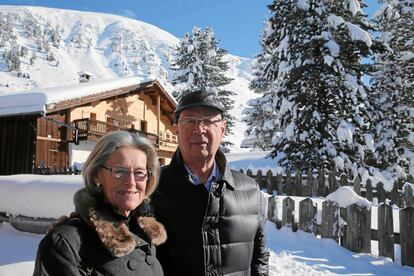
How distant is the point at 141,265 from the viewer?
1887 mm

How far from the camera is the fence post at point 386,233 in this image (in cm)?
671

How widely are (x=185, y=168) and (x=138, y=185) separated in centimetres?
48

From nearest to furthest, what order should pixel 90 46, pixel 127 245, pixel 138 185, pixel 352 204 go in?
pixel 127 245
pixel 138 185
pixel 352 204
pixel 90 46

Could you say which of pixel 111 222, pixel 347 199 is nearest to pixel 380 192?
pixel 347 199

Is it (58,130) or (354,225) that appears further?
(58,130)

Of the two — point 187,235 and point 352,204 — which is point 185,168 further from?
point 352,204

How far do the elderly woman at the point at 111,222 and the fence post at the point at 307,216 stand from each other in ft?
20.0

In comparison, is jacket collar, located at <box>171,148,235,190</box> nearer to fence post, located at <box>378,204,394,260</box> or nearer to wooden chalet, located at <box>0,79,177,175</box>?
fence post, located at <box>378,204,394,260</box>

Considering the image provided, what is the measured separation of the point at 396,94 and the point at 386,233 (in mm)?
15141

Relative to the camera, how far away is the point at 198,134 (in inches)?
94.5

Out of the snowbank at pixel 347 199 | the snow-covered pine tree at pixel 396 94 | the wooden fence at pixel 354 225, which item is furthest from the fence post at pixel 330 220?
the snow-covered pine tree at pixel 396 94

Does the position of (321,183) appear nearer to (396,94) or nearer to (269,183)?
(269,183)

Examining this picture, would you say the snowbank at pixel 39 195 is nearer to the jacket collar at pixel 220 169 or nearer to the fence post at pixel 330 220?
the jacket collar at pixel 220 169

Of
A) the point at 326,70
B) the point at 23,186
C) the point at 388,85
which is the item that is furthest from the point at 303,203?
the point at 388,85
